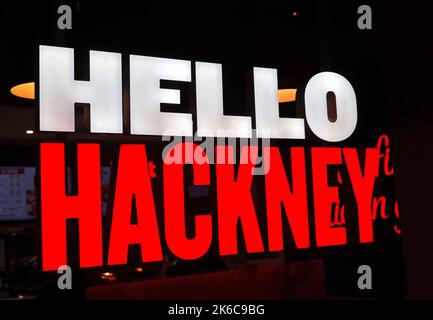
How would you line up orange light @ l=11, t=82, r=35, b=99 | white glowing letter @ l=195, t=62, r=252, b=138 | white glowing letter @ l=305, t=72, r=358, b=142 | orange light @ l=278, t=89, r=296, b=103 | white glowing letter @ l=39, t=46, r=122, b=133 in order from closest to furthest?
white glowing letter @ l=39, t=46, r=122, b=133, white glowing letter @ l=195, t=62, r=252, b=138, orange light @ l=11, t=82, r=35, b=99, white glowing letter @ l=305, t=72, r=358, b=142, orange light @ l=278, t=89, r=296, b=103

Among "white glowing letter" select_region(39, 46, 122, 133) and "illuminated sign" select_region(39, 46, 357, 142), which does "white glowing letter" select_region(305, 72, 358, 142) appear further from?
"white glowing letter" select_region(39, 46, 122, 133)

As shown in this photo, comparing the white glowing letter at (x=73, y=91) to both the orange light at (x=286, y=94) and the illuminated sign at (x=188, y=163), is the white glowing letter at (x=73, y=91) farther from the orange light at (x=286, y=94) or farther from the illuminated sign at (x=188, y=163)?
the orange light at (x=286, y=94)

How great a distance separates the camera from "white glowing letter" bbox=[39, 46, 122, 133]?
3.41 metres

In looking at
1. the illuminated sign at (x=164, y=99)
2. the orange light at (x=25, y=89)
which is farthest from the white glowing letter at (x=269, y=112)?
the orange light at (x=25, y=89)

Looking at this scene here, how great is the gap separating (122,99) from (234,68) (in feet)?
5.87

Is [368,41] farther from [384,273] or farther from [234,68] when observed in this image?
[384,273]

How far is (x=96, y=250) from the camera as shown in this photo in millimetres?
3428

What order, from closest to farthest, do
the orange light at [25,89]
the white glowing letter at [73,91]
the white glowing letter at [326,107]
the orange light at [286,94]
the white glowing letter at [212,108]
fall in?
the white glowing letter at [73,91] → the white glowing letter at [212,108] → the orange light at [25,89] → the white glowing letter at [326,107] → the orange light at [286,94]

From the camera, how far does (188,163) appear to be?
12.3 ft

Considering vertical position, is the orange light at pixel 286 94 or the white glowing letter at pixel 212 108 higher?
the orange light at pixel 286 94

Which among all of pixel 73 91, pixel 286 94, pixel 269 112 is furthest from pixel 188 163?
pixel 286 94

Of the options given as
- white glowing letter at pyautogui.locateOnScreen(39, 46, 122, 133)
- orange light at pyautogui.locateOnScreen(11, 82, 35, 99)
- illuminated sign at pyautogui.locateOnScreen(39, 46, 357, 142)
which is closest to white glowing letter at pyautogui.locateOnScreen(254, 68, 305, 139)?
illuminated sign at pyautogui.locateOnScreen(39, 46, 357, 142)

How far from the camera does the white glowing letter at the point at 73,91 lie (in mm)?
3412
